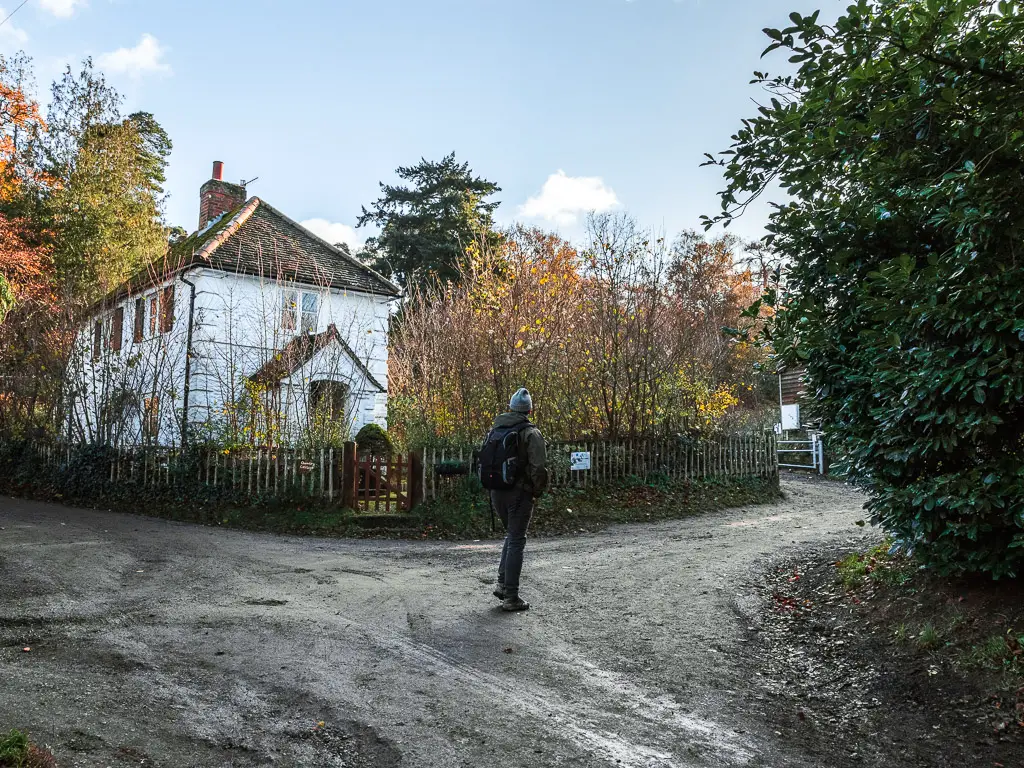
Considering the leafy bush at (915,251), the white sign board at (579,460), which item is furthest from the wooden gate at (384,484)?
the leafy bush at (915,251)

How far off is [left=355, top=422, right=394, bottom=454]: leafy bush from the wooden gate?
2.09 m

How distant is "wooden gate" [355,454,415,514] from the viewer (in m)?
12.9

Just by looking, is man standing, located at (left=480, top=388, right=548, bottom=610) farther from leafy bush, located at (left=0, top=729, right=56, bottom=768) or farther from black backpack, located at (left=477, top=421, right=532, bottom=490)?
→ leafy bush, located at (left=0, top=729, right=56, bottom=768)

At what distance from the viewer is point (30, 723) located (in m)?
3.71

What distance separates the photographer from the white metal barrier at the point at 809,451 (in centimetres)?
2455

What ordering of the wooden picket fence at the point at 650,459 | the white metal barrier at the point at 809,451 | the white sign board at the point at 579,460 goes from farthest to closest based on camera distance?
the white metal barrier at the point at 809,451 < the white sign board at the point at 579,460 < the wooden picket fence at the point at 650,459

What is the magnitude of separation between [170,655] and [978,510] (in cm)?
578

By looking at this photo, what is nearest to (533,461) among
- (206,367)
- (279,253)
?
(206,367)

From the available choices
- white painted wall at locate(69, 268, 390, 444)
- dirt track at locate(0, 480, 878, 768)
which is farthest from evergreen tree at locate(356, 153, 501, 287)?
dirt track at locate(0, 480, 878, 768)

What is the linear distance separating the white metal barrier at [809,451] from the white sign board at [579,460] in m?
12.3

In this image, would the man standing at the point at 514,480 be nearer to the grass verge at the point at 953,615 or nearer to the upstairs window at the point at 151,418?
the grass verge at the point at 953,615

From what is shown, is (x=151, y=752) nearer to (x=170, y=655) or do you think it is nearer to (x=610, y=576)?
(x=170, y=655)

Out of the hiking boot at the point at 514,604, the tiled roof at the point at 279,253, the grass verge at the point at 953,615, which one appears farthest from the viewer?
the tiled roof at the point at 279,253

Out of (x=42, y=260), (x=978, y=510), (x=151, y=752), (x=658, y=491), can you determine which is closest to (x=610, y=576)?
(x=978, y=510)
